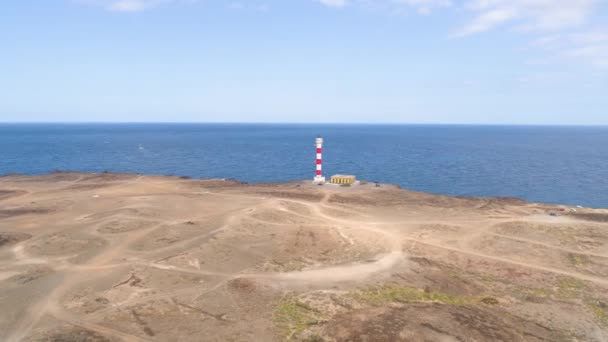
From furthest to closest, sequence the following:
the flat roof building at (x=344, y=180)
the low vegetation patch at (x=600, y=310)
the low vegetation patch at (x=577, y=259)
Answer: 1. the flat roof building at (x=344, y=180)
2. the low vegetation patch at (x=577, y=259)
3. the low vegetation patch at (x=600, y=310)

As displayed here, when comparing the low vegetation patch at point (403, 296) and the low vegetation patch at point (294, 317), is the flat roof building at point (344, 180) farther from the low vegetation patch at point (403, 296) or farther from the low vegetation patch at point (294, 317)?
the low vegetation patch at point (294, 317)

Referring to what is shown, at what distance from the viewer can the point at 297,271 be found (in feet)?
96.7

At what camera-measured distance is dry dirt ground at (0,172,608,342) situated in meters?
22.0

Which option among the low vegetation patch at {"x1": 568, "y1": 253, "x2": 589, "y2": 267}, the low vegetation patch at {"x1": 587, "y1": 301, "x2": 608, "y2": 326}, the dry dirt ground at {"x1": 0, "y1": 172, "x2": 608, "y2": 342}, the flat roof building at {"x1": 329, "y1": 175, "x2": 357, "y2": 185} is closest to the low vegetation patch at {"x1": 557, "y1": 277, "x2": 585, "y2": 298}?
the dry dirt ground at {"x1": 0, "y1": 172, "x2": 608, "y2": 342}

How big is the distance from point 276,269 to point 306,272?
242 centimetres

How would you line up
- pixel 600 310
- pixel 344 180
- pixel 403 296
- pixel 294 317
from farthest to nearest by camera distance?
pixel 344 180 → pixel 403 296 → pixel 600 310 → pixel 294 317

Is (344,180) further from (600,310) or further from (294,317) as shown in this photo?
(294,317)

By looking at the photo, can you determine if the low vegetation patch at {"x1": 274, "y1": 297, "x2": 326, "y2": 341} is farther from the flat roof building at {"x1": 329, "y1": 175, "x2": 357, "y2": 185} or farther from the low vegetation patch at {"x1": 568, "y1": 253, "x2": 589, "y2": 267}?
the flat roof building at {"x1": 329, "y1": 175, "x2": 357, "y2": 185}

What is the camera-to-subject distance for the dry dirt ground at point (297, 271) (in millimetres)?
22000

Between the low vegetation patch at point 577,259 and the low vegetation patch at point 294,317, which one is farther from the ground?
the low vegetation patch at point 577,259

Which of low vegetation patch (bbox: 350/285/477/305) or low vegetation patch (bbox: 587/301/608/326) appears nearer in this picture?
low vegetation patch (bbox: 587/301/608/326)

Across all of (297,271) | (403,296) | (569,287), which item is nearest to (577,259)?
(569,287)

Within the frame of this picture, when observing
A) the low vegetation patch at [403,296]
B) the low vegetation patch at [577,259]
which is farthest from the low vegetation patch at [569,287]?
the low vegetation patch at [403,296]

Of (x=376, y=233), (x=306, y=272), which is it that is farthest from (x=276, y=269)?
(x=376, y=233)
